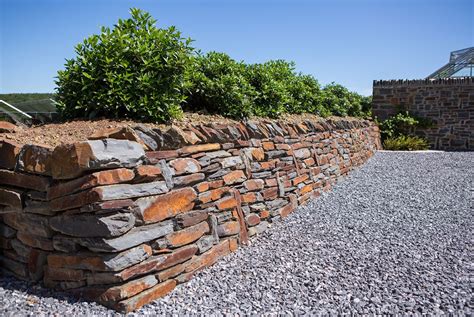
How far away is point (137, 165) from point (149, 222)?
46 centimetres

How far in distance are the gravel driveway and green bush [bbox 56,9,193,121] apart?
178 cm

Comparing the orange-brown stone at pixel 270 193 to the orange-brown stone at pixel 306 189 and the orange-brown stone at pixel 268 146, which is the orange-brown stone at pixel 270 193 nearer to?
the orange-brown stone at pixel 268 146

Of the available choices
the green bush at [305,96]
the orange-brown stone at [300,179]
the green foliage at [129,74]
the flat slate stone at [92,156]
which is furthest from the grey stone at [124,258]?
the green bush at [305,96]

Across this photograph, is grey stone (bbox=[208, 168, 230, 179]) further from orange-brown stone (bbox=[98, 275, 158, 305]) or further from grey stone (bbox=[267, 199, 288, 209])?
orange-brown stone (bbox=[98, 275, 158, 305])

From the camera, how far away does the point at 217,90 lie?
16.0ft

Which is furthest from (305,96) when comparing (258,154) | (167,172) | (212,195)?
(167,172)

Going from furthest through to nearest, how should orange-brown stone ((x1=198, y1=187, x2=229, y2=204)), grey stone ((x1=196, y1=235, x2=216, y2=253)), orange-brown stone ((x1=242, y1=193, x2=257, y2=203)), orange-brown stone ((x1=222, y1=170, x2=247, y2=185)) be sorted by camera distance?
orange-brown stone ((x1=242, y1=193, x2=257, y2=203)) → orange-brown stone ((x1=222, y1=170, x2=247, y2=185)) → orange-brown stone ((x1=198, y1=187, x2=229, y2=204)) → grey stone ((x1=196, y1=235, x2=216, y2=253))

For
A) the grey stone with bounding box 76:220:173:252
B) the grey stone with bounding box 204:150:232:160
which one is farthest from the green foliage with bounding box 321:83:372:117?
the grey stone with bounding box 76:220:173:252

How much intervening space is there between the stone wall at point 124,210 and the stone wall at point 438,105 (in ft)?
34.1

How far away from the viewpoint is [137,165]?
2.96m

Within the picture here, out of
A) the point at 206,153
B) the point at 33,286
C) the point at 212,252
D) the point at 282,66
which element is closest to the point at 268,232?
the point at 212,252

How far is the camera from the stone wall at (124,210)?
2734 millimetres

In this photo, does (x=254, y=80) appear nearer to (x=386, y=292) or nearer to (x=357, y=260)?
(x=357, y=260)

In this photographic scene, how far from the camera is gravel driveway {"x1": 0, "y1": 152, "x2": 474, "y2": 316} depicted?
2.80 meters
